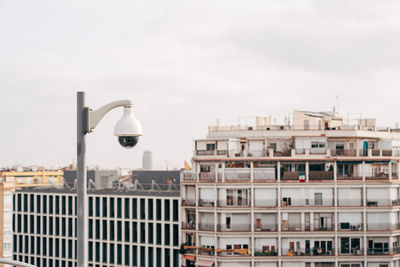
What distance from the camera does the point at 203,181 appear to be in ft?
272

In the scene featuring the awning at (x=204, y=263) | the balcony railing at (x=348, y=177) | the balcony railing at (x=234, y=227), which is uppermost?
the balcony railing at (x=348, y=177)

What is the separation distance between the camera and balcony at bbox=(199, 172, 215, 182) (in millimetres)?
82312

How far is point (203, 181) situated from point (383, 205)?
20625mm

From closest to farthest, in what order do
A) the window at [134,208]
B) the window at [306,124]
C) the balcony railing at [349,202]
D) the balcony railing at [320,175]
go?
1. the balcony railing at [349,202]
2. the balcony railing at [320,175]
3. the window at [306,124]
4. the window at [134,208]

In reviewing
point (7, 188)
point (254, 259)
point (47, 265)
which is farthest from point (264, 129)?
point (7, 188)

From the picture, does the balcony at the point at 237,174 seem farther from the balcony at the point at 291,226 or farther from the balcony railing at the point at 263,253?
Answer: the balcony railing at the point at 263,253

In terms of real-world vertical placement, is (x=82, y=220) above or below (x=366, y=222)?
above

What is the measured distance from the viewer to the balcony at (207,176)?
82.3 m

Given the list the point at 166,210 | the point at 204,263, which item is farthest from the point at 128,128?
the point at 166,210

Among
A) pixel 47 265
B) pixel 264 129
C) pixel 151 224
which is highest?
pixel 264 129

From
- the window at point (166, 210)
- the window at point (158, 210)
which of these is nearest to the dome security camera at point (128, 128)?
the window at point (166, 210)

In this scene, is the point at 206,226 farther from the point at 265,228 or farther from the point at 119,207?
the point at 119,207

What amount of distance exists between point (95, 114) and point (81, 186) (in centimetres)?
112

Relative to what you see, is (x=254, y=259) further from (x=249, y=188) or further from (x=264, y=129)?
(x=264, y=129)
